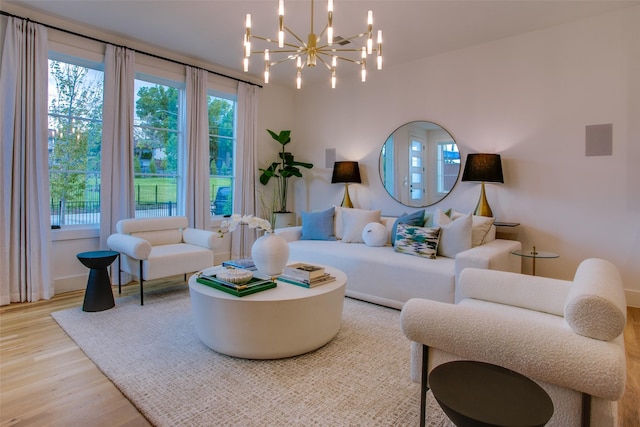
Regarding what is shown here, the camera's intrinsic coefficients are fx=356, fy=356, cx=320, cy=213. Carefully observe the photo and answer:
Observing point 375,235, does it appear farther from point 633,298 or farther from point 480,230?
point 633,298

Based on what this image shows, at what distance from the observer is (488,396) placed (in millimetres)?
1121

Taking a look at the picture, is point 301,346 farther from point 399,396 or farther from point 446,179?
point 446,179

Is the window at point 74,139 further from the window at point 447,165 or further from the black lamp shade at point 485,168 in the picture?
the black lamp shade at point 485,168

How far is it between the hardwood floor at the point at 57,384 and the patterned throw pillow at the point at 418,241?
1.57 m

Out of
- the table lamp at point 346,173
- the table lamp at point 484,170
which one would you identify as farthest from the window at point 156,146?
the table lamp at point 484,170

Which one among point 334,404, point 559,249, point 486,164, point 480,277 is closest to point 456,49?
point 486,164

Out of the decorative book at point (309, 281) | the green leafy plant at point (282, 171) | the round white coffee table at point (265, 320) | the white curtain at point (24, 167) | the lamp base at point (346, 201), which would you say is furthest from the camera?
the green leafy plant at point (282, 171)

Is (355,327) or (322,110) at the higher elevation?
(322,110)

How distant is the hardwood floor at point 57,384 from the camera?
1754 millimetres

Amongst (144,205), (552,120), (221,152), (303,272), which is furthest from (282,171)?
(552,120)

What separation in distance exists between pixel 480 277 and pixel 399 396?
839mm

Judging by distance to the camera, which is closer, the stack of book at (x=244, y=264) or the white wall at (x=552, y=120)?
the stack of book at (x=244, y=264)

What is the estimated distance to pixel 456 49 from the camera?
4270 millimetres

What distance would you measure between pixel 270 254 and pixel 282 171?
122 inches
